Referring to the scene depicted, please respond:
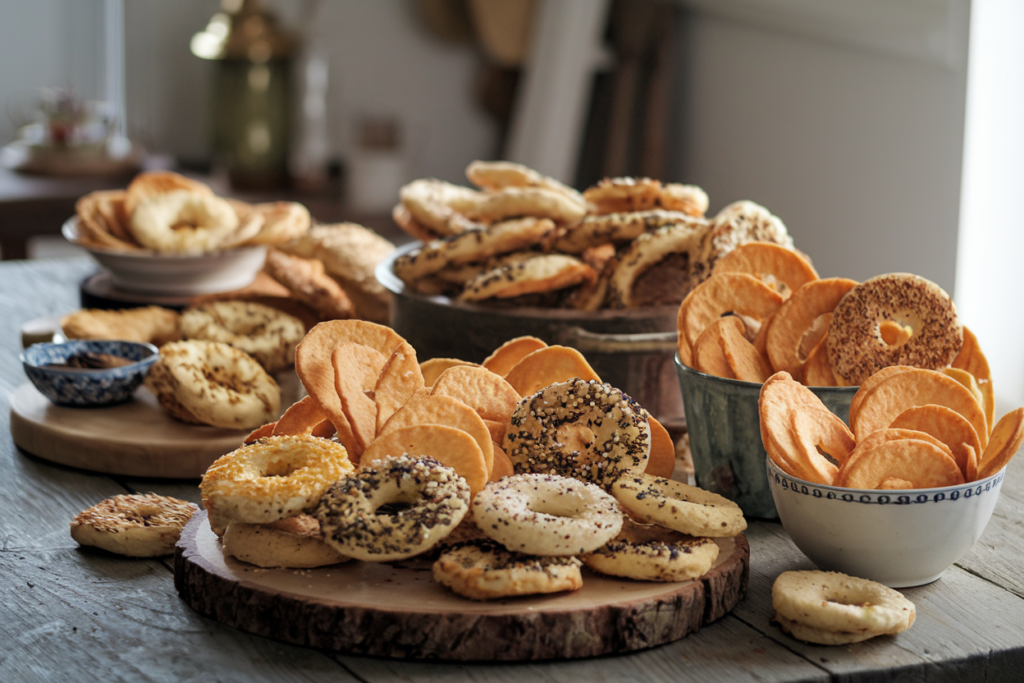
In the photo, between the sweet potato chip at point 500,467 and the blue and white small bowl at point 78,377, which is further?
the blue and white small bowl at point 78,377

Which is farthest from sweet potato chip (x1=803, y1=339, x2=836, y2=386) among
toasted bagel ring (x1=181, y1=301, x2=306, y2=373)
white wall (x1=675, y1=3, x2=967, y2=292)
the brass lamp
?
the brass lamp

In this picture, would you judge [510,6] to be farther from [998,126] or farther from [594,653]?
[594,653]

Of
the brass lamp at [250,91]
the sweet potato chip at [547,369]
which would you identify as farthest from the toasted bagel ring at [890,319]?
the brass lamp at [250,91]

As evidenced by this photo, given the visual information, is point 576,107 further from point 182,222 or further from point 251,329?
point 251,329

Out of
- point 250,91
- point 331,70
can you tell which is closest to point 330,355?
point 250,91

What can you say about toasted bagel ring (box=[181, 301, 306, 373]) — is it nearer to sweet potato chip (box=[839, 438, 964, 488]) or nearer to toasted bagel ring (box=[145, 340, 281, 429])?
toasted bagel ring (box=[145, 340, 281, 429])

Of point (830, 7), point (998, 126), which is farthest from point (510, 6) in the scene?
point (998, 126)

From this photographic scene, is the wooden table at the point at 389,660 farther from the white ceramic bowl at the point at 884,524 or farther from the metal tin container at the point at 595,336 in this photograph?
the metal tin container at the point at 595,336

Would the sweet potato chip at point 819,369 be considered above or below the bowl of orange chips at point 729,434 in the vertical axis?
above
